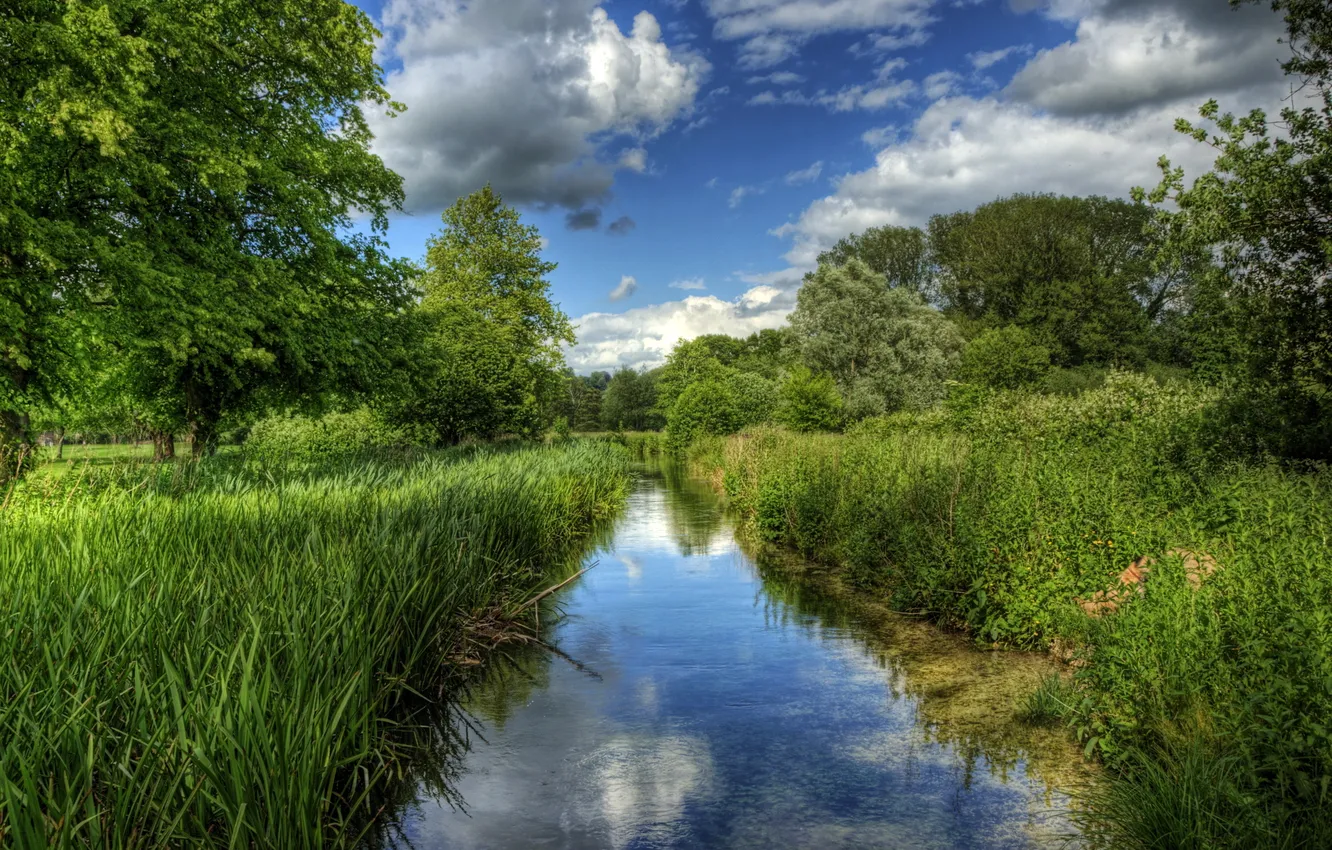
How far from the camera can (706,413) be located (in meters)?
41.3

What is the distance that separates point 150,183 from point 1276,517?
593 inches

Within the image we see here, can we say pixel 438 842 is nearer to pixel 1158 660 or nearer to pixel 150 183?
pixel 1158 660

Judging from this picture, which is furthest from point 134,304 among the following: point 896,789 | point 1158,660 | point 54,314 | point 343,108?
point 1158,660

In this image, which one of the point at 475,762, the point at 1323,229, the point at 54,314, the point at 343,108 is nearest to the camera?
the point at 475,762

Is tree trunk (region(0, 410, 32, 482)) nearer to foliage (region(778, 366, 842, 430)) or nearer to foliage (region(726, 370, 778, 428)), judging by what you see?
foliage (region(778, 366, 842, 430))

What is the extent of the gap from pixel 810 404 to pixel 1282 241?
20536 millimetres

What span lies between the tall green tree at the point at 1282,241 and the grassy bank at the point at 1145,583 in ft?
3.21

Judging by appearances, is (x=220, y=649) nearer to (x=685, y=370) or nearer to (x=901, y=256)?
(x=685, y=370)

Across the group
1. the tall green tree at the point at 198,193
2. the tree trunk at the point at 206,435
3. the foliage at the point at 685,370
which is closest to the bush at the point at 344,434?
the tree trunk at the point at 206,435

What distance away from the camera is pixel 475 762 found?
5.59 metres

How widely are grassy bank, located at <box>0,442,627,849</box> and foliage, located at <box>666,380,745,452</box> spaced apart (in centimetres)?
3117

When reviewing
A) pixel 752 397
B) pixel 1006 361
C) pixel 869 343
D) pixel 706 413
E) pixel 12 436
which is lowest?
pixel 12 436

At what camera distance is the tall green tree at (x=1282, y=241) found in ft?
30.9

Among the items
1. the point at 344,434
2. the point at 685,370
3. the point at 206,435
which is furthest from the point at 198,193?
the point at 685,370
